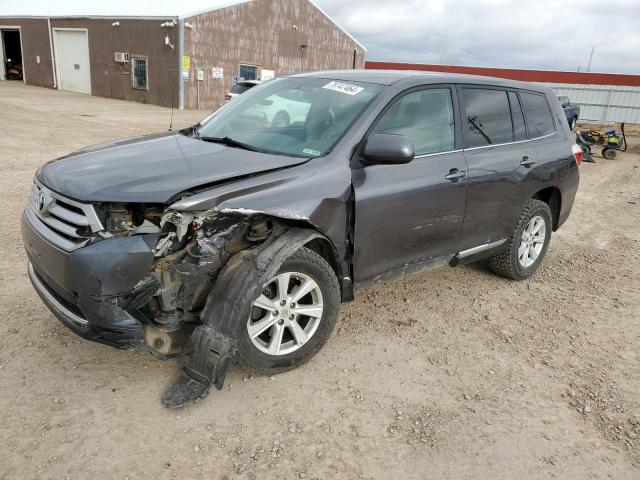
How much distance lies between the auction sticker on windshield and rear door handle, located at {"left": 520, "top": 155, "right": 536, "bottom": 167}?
168 centimetres

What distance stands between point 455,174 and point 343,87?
40.9 inches

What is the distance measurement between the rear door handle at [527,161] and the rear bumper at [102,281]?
319cm

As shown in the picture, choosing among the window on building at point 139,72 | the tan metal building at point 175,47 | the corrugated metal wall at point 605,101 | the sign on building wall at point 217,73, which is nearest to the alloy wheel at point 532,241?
the tan metal building at point 175,47

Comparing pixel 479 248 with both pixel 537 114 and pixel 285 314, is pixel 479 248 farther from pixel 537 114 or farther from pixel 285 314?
pixel 285 314

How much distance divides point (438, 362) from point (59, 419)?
7.58 ft

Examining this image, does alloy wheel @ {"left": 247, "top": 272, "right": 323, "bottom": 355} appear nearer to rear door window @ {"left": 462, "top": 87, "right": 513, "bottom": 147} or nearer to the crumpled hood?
the crumpled hood

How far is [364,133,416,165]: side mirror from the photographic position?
3.07m

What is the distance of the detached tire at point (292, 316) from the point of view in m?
2.93

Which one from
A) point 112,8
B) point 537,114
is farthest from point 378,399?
point 112,8

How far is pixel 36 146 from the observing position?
10.2 metres

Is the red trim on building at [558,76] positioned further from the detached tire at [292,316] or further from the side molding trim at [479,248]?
the detached tire at [292,316]

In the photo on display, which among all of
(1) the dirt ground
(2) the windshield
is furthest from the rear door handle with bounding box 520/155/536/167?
(2) the windshield

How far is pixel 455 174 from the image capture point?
3.73 metres

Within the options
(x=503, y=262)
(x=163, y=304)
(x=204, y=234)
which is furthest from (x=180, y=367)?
(x=503, y=262)
